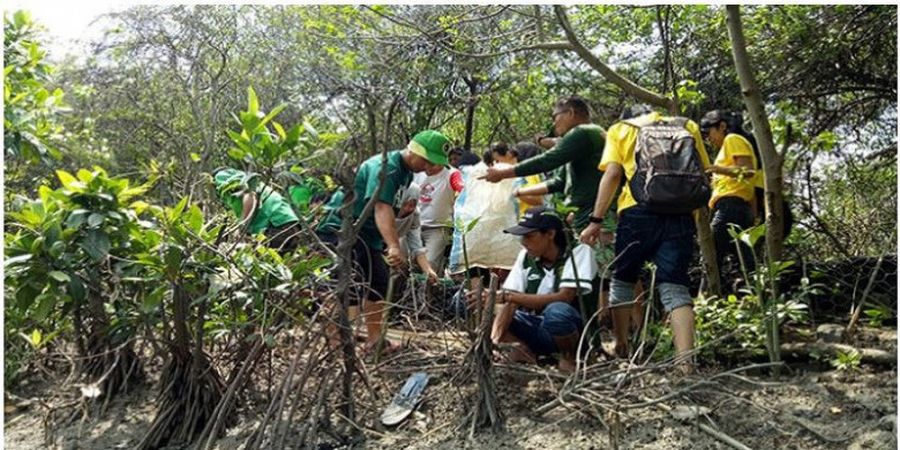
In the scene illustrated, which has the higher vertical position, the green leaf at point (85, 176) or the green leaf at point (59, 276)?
the green leaf at point (85, 176)

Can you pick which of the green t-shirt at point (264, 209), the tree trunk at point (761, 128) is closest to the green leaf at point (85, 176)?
the green t-shirt at point (264, 209)

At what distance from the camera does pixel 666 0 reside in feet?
14.7

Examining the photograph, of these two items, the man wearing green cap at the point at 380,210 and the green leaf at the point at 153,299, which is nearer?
the green leaf at the point at 153,299

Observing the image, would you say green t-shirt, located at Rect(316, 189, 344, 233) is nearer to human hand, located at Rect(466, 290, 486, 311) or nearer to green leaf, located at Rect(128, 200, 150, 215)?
green leaf, located at Rect(128, 200, 150, 215)

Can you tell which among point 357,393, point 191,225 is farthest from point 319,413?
point 191,225

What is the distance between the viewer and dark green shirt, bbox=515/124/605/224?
15.3ft

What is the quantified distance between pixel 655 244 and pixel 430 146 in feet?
4.10

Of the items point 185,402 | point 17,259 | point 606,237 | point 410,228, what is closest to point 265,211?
point 410,228

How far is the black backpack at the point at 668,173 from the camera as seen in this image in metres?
3.88

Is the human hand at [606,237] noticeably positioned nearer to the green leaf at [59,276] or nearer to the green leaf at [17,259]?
the green leaf at [59,276]

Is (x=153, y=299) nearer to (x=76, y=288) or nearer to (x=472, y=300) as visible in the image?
(x=76, y=288)

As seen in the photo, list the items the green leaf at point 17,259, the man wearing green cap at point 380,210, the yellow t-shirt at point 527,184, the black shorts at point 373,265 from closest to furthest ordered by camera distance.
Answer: the green leaf at point 17,259 < the man wearing green cap at point 380,210 < the black shorts at point 373,265 < the yellow t-shirt at point 527,184

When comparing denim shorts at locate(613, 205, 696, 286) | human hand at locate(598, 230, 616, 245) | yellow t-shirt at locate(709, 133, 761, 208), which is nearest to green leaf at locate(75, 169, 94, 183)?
denim shorts at locate(613, 205, 696, 286)

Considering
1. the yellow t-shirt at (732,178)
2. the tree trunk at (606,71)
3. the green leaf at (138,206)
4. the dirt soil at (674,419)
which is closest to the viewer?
the dirt soil at (674,419)
